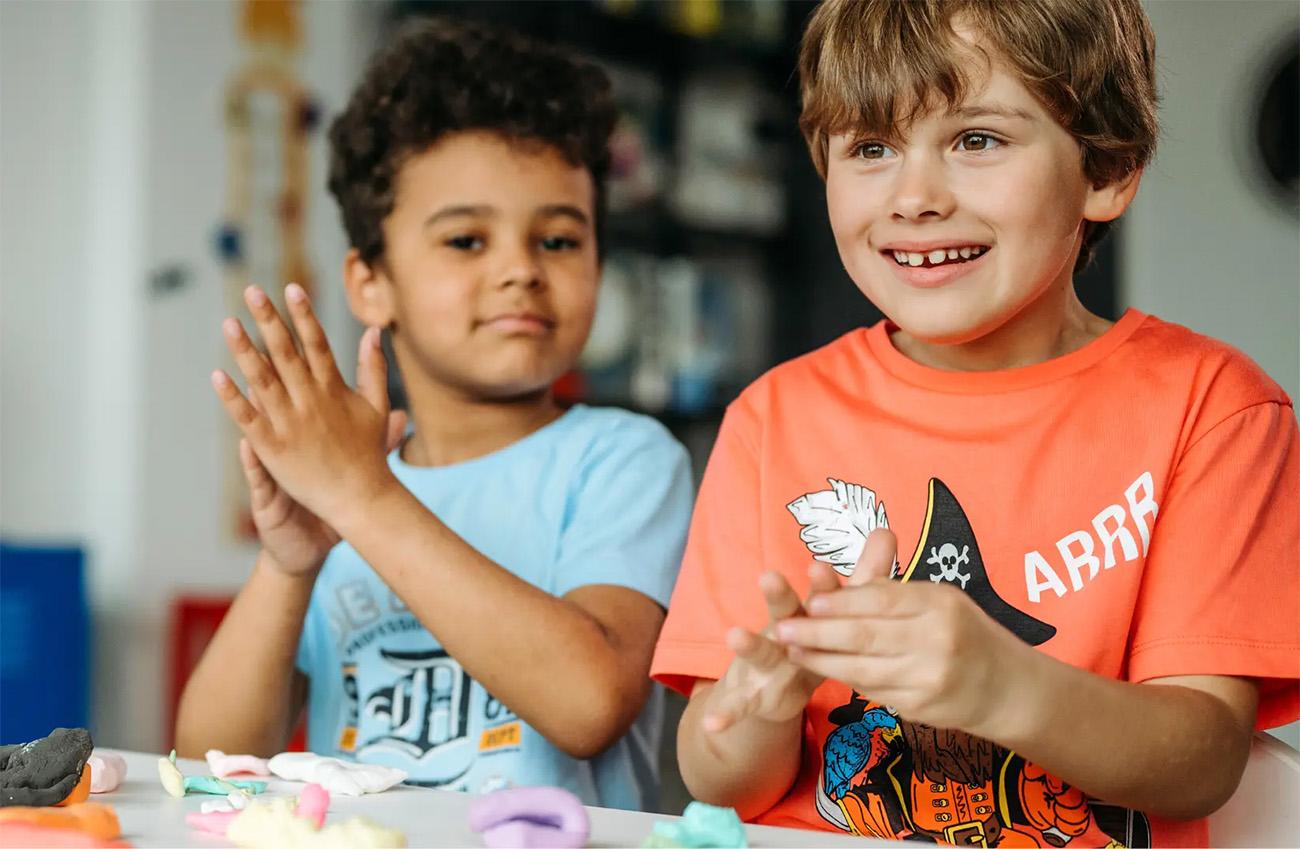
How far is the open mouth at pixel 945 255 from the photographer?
0.81 metres

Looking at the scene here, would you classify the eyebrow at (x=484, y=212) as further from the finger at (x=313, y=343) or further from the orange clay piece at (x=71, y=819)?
the orange clay piece at (x=71, y=819)

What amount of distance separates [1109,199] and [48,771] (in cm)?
67

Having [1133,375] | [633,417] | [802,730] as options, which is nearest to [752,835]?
[802,730]

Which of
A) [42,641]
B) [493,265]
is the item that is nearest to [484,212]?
[493,265]

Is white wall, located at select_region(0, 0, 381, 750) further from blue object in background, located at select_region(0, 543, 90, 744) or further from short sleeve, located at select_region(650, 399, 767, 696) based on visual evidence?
short sleeve, located at select_region(650, 399, 767, 696)

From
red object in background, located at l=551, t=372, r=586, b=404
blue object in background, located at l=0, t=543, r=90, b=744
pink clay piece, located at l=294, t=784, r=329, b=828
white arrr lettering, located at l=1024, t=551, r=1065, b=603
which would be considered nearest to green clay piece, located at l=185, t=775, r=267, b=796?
pink clay piece, located at l=294, t=784, r=329, b=828

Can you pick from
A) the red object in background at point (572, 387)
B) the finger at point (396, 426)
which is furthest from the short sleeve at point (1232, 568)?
the red object in background at point (572, 387)

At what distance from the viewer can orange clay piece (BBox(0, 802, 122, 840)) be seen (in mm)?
591

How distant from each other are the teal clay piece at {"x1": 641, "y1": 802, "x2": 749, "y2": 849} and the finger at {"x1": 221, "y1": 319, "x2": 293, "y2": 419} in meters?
0.47

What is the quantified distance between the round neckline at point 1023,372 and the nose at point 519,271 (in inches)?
14.3

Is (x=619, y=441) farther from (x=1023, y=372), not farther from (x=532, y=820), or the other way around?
(x=532, y=820)

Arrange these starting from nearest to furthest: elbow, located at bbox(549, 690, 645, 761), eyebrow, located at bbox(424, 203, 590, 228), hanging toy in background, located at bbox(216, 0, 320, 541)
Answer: elbow, located at bbox(549, 690, 645, 761) → eyebrow, located at bbox(424, 203, 590, 228) → hanging toy in background, located at bbox(216, 0, 320, 541)

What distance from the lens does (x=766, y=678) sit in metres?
0.67

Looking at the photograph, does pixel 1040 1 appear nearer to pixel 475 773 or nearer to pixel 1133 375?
pixel 1133 375
